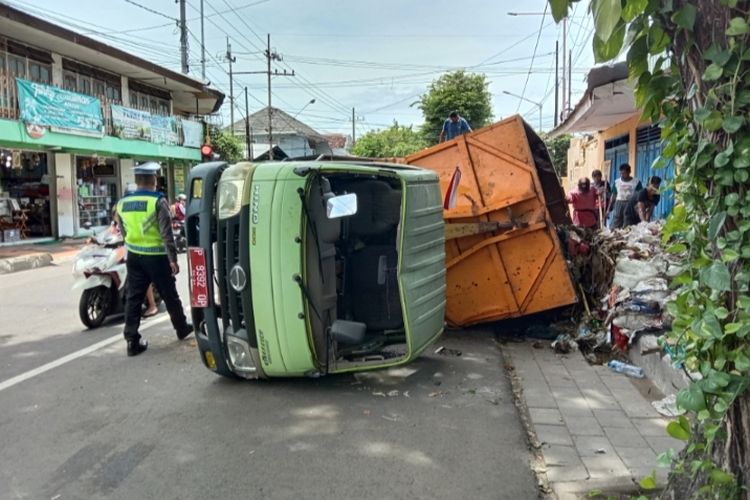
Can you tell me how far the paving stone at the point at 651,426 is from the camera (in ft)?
12.1

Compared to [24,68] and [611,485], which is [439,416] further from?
[24,68]

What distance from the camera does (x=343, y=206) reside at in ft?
13.1

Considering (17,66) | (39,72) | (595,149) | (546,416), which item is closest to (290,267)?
(546,416)

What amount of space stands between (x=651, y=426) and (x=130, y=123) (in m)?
18.7

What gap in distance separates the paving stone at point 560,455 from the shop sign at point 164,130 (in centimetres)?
1958

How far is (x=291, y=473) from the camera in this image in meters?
3.26

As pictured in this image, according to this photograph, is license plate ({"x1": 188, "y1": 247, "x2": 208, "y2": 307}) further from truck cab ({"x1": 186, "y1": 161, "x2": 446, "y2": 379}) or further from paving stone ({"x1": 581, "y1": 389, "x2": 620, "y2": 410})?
paving stone ({"x1": 581, "y1": 389, "x2": 620, "y2": 410})

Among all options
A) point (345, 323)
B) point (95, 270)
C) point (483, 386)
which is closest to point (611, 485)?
point (483, 386)

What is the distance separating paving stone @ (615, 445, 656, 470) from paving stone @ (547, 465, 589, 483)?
27 cm

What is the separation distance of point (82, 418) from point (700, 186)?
3.99 meters

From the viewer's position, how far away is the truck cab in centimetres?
410

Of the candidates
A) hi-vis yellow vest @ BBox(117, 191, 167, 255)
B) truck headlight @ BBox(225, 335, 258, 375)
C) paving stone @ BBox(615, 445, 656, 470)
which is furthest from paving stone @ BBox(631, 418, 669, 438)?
hi-vis yellow vest @ BBox(117, 191, 167, 255)

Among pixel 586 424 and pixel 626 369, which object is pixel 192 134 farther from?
pixel 586 424

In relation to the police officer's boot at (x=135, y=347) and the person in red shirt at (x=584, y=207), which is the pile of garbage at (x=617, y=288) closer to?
the person in red shirt at (x=584, y=207)
